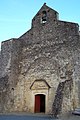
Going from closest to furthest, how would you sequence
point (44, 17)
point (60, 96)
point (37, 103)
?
point (60, 96) → point (37, 103) → point (44, 17)

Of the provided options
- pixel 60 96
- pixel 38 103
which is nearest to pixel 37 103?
pixel 38 103

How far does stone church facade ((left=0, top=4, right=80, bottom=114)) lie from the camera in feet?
56.6

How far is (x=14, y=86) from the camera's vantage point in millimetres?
18766

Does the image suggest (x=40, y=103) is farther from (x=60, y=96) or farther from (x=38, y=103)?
(x=60, y=96)

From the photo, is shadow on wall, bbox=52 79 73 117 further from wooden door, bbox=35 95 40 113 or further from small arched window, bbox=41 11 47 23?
small arched window, bbox=41 11 47 23

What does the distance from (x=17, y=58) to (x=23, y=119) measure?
7.33m

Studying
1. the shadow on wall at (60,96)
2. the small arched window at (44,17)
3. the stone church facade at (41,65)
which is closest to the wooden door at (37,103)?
the stone church facade at (41,65)

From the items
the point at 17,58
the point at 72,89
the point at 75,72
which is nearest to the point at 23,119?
the point at 72,89

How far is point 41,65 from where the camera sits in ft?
61.1

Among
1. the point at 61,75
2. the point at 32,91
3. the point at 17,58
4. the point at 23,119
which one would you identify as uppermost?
the point at 17,58

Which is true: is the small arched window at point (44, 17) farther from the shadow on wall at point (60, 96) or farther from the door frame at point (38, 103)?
the door frame at point (38, 103)

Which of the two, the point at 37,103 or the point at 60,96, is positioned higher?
the point at 60,96

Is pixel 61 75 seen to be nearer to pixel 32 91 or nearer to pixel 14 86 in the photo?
pixel 32 91

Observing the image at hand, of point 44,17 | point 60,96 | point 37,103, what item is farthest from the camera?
point 44,17
